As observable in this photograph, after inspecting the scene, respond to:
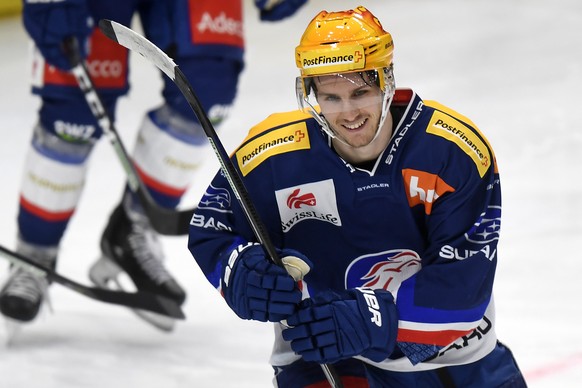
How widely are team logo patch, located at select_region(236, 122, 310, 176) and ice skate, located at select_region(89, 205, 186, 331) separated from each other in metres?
1.24

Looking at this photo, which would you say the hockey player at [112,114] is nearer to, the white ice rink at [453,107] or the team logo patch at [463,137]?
the white ice rink at [453,107]

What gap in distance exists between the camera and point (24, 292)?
3209 millimetres

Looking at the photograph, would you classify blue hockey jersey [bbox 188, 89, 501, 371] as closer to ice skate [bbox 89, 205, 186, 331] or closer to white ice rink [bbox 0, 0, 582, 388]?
white ice rink [bbox 0, 0, 582, 388]

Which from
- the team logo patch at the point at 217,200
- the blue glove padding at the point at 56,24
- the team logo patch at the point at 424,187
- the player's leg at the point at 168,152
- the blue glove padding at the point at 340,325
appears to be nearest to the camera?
the blue glove padding at the point at 340,325

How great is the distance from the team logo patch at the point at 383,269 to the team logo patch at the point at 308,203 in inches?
3.6

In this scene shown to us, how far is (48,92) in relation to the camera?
10.4ft

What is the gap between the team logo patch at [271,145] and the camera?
209 centimetres

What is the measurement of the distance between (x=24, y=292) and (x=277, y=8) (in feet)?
3.31

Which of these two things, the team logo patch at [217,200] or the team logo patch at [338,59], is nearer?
the team logo patch at [338,59]

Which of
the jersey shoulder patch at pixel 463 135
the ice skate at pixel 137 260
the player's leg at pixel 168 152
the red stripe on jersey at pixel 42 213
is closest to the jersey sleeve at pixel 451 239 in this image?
the jersey shoulder patch at pixel 463 135

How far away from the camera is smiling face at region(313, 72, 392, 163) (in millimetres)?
1979

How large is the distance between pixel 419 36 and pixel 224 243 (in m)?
3.65

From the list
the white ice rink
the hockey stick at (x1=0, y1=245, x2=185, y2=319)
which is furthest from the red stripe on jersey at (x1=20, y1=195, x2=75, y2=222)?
the white ice rink

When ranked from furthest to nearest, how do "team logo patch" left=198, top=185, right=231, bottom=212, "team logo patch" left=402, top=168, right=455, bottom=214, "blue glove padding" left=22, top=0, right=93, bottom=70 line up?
"blue glove padding" left=22, top=0, right=93, bottom=70, "team logo patch" left=198, top=185, right=231, bottom=212, "team logo patch" left=402, top=168, right=455, bottom=214
